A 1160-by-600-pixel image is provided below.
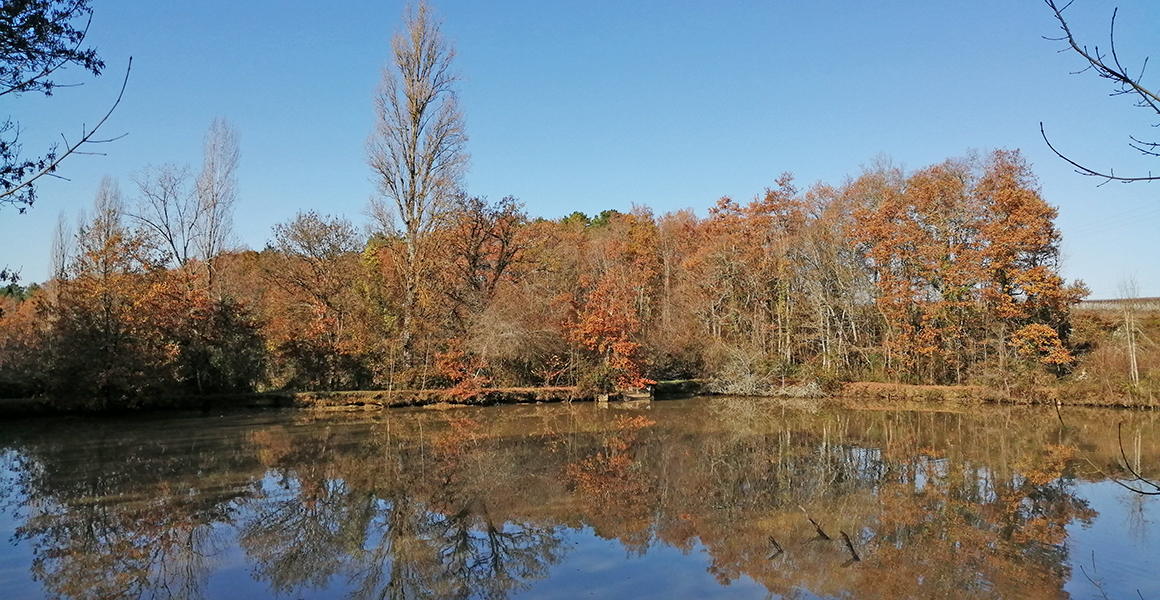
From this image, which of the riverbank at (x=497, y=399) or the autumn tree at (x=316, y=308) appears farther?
the autumn tree at (x=316, y=308)

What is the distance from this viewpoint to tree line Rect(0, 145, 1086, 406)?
19156 millimetres

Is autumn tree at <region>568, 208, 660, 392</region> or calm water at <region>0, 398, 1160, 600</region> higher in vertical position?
autumn tree at <region>568, 208, 660, 392</region>

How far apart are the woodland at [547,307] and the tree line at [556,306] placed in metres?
0.07

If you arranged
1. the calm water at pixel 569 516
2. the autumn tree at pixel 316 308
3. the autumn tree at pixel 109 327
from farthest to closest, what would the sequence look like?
the autumn tree at pixel 316 308
the autumn tree at pixel 109 327
the calm water at pixel 569 516

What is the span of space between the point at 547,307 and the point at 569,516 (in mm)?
15045

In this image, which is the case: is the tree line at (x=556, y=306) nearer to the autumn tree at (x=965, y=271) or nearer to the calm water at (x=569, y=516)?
the autumn tree at (x=965, y=271)

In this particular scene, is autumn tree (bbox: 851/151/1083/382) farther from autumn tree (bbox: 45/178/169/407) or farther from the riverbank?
autumn tree (bbox: 45/178/169/407)

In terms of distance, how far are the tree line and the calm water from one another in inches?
198

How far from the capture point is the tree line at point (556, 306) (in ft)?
62.8

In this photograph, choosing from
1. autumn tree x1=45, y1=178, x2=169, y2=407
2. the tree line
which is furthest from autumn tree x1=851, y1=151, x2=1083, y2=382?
autumn tree x1=45, y1=178, x2=169, y2=407

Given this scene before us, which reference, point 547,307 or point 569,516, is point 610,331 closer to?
point 547,307

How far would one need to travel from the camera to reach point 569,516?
8.27m

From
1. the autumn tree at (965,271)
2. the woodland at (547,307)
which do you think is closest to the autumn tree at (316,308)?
the woodland at (547,307)

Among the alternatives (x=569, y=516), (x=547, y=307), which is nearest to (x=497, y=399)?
(x=547, y=307)
